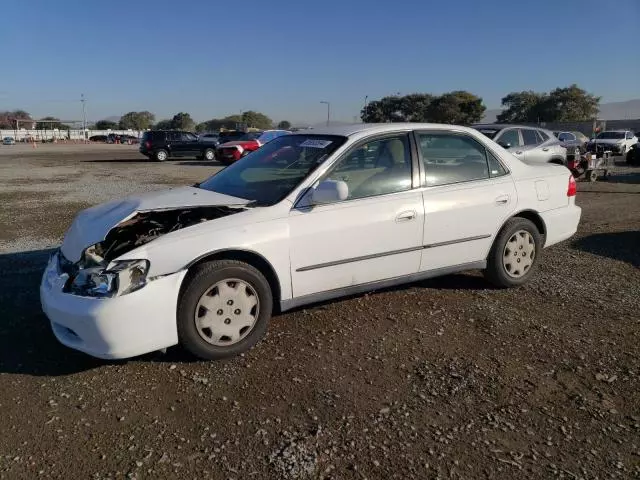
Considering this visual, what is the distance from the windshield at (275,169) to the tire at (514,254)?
1.82 meters

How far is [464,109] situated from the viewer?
8194 centimetres

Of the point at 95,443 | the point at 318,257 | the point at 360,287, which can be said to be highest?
the point at 318,257

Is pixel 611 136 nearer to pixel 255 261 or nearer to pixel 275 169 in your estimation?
pixel 275 169

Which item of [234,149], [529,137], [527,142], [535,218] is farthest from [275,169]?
[234,149]

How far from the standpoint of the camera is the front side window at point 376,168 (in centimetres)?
417

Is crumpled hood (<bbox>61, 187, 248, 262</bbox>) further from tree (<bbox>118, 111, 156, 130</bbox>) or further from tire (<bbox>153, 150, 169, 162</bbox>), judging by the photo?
tree (<bbox>118, 111, 156, 130</bbox>)

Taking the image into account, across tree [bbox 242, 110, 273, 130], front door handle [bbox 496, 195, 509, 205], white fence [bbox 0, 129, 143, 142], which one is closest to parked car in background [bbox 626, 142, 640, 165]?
front door handle [bbox 496, 195, 509, 205]

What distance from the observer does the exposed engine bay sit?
3.57 metres

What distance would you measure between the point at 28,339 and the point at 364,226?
268 cm

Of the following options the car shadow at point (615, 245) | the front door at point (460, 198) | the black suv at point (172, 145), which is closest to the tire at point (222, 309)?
the front door at point (460, 198)

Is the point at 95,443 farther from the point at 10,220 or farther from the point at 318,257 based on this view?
the point at 10,220

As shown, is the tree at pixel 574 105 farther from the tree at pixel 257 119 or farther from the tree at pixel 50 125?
the tree at pixel 50 125

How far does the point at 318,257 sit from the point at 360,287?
50 centimetres

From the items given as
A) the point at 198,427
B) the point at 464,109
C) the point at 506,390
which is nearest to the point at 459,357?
the point at 506,390
